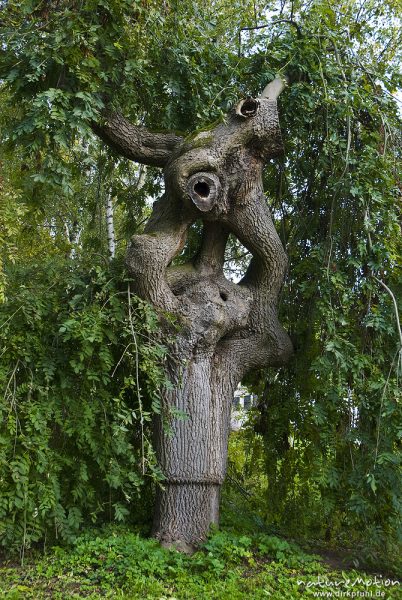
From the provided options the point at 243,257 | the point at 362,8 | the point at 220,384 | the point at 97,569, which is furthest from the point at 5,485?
the point at 362,8

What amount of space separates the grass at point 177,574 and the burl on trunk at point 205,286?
36 cm

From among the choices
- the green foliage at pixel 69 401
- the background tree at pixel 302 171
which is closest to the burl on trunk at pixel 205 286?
the green foliage at pixel 69 401

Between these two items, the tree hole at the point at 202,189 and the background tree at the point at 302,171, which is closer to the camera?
the background tree at the point at 302,171

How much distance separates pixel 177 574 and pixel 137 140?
3923mm

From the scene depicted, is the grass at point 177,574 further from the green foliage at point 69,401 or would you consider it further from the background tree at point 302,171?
the background tree at point 302,171

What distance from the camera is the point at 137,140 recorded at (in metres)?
5.78

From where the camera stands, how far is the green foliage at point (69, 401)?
441 centimetres

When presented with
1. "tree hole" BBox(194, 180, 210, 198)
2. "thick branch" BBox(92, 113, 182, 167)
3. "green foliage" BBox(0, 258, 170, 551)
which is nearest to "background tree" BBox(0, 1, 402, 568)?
"green foliage" BBox(0, 258, 170, 551)

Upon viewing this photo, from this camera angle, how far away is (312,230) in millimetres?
6215

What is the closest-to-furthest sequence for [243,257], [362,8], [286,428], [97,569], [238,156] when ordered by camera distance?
1. [97,569]
2. [238,156]
3. [286,428]
4. [362,8]
5. [243,257]

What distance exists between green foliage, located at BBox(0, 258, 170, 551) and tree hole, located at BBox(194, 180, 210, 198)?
1004 mm

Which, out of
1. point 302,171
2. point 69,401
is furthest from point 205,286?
point 302,171

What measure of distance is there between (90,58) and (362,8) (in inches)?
159

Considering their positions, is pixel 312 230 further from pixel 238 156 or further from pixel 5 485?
pixel 5 485
